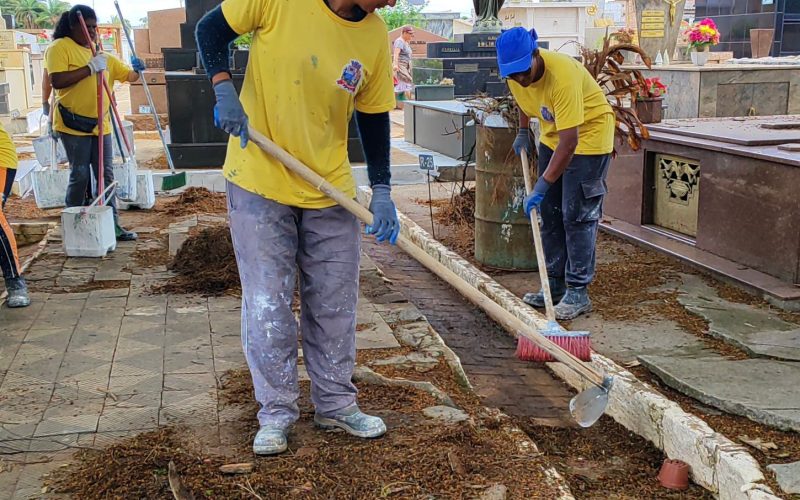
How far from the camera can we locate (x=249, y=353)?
10.6 ft

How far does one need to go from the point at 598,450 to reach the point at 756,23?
15.7 metres

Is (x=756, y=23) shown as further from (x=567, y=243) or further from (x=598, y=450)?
(x=598, y=450)

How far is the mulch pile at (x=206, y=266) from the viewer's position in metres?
5.58

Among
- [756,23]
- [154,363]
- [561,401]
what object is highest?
[756,23]

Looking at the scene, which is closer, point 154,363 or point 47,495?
point 47,495

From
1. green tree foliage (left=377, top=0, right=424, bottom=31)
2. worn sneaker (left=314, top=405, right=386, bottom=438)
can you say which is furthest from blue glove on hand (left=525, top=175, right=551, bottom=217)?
green tree foliage (left=377, top=0, right=424, bottom=31)

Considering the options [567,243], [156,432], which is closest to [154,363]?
[156,432]

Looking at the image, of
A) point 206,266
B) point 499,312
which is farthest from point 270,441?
point 206,266


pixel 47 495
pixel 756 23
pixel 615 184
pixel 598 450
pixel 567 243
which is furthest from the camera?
pixel 756 23

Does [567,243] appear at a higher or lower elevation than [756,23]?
lower

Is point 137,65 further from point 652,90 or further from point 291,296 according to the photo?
point 291,296

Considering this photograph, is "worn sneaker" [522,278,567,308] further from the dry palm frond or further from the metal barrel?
the dry palm frond

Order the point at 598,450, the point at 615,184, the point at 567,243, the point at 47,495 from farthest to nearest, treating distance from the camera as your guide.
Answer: the point at 615,184 → the point at 567,243 → the point at 598,450 → the point at 47,495

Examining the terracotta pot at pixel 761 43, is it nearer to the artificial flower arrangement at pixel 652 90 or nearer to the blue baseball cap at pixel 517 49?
the artificial flower arrangement at pixel 652 90
